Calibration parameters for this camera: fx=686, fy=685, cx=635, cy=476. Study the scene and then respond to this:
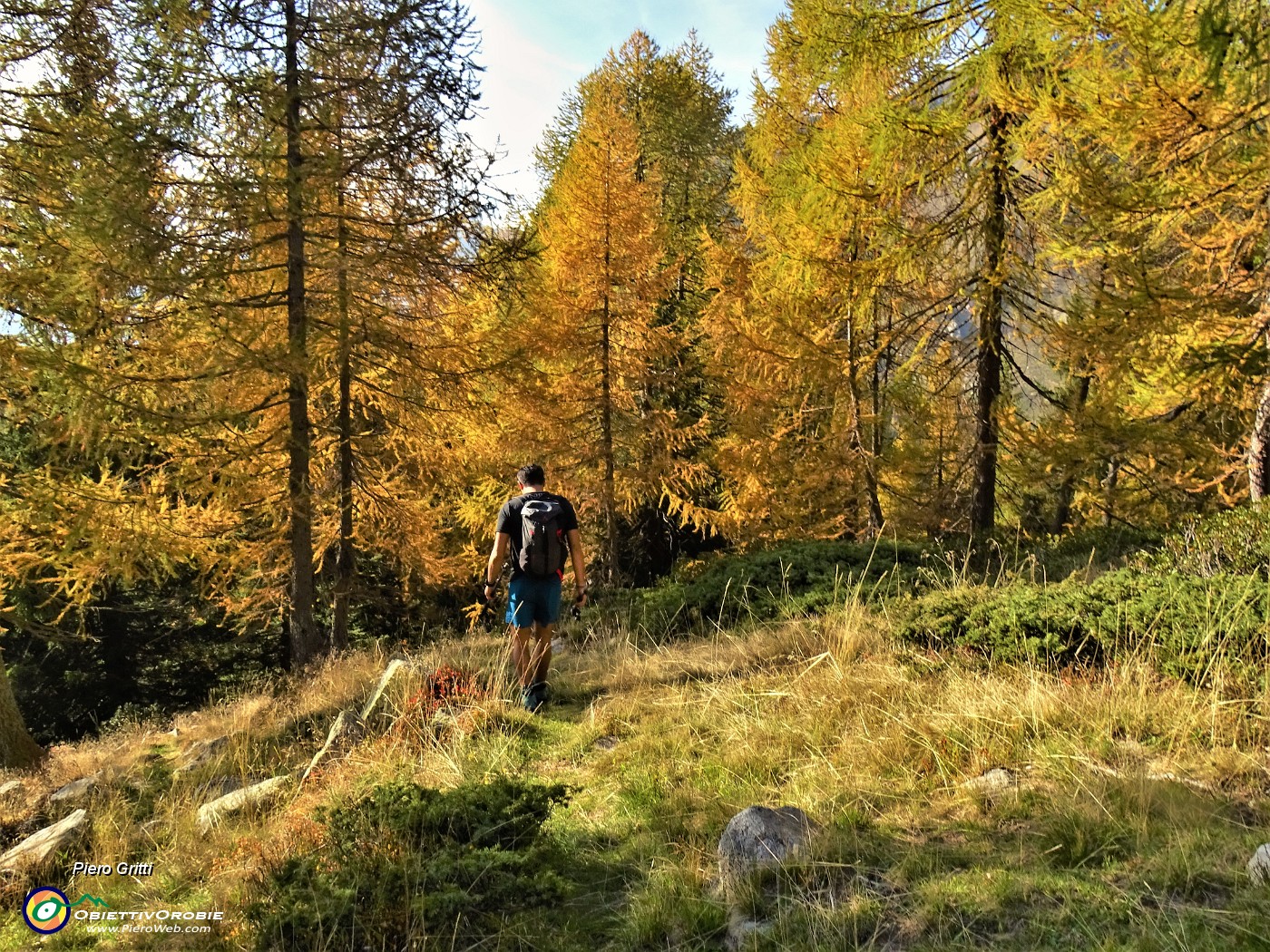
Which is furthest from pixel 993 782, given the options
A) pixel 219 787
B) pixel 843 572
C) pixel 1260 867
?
pixel 219 787

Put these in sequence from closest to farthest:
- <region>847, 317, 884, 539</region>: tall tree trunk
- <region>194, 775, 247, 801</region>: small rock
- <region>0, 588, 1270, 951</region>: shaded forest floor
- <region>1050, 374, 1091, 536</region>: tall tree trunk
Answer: <region>0, 588, 1270, 951</region>: shaded forest floor < <region>194, 775, 247, 801</region>: small rock < <region>847, 317, 884, 539</region>: tall tree trunk < <region>1050, 374, 1091, 536</region>: tall tree trunk

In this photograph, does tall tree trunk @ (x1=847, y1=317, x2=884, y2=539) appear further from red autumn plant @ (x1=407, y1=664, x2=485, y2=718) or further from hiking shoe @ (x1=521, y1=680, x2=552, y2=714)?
red autumn plant @ (x1=407, y1=664, x2=485, y2=718)

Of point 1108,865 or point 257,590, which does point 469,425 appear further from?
point 1108,865

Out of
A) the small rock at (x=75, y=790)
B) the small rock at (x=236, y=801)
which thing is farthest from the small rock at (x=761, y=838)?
the small rock at (x=75, y=790)

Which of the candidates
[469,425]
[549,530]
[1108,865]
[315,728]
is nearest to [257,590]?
[469,425]

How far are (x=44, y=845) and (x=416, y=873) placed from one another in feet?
→ 9.39

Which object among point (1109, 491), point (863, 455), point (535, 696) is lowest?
point (535, 696)

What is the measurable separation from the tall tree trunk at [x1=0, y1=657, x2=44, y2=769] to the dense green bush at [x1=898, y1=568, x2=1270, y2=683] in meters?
8.18

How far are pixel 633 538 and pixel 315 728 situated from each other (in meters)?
9.99

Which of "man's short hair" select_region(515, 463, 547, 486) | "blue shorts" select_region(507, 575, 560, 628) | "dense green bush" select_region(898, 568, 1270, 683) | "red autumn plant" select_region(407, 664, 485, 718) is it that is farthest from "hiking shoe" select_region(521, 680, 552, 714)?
"dense green bush" select_region(898, 568, 1270, 683)

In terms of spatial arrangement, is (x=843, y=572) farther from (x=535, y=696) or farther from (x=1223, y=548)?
(x=535, y=696)

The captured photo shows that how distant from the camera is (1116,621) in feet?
13.7

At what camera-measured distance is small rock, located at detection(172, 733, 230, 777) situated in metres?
5.21

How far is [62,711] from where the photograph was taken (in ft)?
49.4
